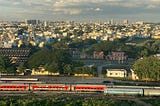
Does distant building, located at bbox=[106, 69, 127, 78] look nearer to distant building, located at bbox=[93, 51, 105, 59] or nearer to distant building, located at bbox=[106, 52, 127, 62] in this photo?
distant building, located at bbox=[106, 52, 127, 62]

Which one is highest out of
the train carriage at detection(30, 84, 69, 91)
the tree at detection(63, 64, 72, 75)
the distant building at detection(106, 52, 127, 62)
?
the train carriage at detection(30, 84, 69, 91)

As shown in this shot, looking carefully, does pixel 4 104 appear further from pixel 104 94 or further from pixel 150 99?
pixel 150 99

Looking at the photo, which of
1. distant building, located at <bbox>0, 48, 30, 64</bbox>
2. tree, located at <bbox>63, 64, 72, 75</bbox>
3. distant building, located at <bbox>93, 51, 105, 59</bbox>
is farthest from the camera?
distant building, located at <bbox>93, 51, 105, 59</bbox>

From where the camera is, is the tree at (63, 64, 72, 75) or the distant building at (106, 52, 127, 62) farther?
the distant building at (106, 52, 127, 62)

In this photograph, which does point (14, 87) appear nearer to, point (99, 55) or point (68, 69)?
point (68, 69)

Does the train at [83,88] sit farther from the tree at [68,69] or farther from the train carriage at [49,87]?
the tree at [68,69]

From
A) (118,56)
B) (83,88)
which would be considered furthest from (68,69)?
(118,56)

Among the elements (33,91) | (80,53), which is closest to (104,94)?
(33,91)

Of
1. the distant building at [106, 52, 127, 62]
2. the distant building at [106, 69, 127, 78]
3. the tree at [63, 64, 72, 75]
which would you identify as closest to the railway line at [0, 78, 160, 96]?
the tree at [63, 64, 72, 75]

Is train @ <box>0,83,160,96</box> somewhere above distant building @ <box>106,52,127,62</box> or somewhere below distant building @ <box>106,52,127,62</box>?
above
